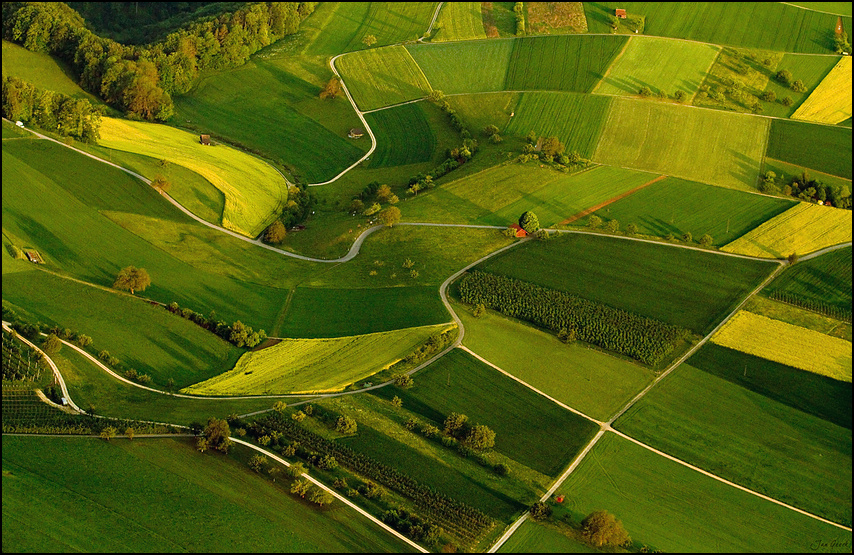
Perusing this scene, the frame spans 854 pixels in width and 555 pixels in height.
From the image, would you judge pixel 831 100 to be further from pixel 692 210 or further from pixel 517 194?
pixel 517 194

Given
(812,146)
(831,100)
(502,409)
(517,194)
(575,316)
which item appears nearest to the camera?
(502,409)

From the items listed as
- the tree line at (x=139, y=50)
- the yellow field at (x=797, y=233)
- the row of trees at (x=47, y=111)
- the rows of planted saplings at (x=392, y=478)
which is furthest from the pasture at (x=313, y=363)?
the tree line at (x=139, y=50)

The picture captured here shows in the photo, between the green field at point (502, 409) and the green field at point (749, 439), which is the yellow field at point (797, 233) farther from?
the green field at point (502, 409)

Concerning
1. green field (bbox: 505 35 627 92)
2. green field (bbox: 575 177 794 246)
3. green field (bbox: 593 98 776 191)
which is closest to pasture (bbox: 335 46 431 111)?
green field (bbox: 505 35 627 92)

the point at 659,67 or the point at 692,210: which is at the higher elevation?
the point at 659,67

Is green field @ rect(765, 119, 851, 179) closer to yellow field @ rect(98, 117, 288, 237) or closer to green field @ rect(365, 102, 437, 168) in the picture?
green field @ rect(365, 102, 437, 168)

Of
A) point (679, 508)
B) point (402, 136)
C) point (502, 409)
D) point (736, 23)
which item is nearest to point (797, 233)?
point (502, 409)
